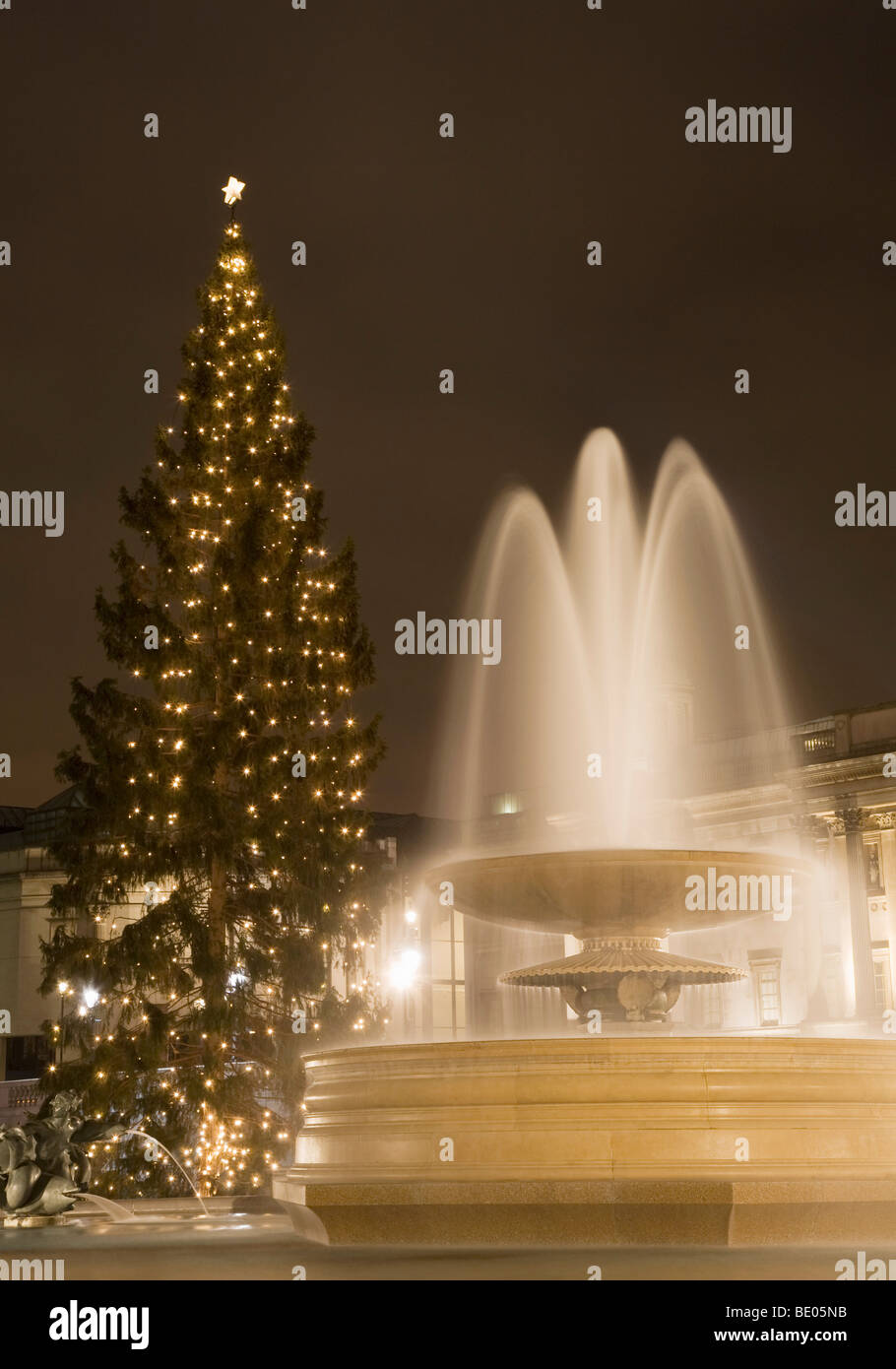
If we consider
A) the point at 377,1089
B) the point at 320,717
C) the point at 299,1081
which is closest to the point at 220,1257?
the point at 377,1089

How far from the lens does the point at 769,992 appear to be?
62.1 meters

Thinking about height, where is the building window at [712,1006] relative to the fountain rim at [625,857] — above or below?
below

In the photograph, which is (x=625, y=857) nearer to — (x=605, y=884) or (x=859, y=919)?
(x=605, y=884)

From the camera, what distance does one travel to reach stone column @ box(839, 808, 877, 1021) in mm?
58438

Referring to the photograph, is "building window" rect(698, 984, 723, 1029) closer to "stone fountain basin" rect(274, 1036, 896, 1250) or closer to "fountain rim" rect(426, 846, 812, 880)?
"fountain rim" rect(426, 846, 812, 880)

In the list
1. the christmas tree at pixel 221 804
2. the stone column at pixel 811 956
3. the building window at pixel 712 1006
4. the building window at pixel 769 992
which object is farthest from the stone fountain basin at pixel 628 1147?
the building window at pixel 712 1006

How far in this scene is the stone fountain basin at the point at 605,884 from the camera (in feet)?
44.1

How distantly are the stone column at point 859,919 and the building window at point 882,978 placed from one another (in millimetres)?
671

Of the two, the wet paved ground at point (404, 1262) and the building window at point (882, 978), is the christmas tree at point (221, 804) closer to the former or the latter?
the wet paved ground at point (404, 1262)

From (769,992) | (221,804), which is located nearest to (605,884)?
(221,804)

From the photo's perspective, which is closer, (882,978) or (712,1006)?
(882,978)

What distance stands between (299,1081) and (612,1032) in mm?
10166

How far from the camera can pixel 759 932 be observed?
208 feet

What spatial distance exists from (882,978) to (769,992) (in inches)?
166
